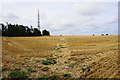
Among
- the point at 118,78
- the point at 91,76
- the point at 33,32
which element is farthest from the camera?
the point at 33,32

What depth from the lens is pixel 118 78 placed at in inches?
174

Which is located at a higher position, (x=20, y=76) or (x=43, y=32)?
(x=43, y=32)

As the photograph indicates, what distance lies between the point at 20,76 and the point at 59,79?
234cm

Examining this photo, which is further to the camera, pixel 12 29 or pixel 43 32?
pixel 43 32

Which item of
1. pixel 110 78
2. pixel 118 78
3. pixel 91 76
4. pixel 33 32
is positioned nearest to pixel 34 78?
pixel 91 76

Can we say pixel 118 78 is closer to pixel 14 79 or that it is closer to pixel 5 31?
pixel 14 79

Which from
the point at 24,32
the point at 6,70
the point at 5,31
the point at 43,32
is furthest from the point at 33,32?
the point at 6,70

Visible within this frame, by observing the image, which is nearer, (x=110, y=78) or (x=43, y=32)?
(x=110, y=78)

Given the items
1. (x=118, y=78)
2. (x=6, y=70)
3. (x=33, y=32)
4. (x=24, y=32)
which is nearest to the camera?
(x=118, y=78)

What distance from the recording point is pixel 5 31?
67.3 meters

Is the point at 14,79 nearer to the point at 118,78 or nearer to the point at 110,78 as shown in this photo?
the point at 110,78

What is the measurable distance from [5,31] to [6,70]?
7502 cm

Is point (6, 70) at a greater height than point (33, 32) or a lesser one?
lesser

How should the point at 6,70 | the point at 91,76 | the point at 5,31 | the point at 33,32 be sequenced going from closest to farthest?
1. the point at 91,76
2. the point at 6,70
3. the point at 5,31
4. the point at 33,32
